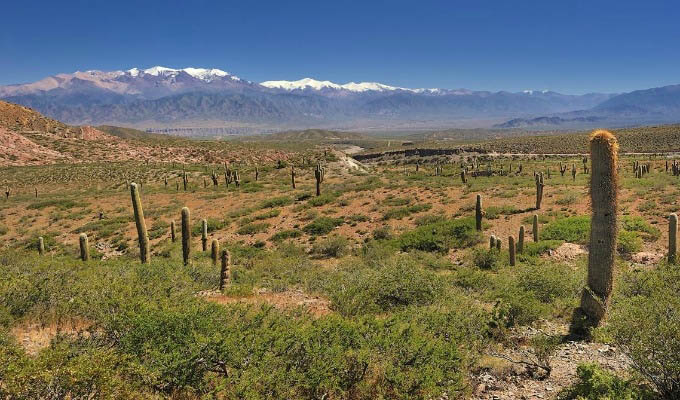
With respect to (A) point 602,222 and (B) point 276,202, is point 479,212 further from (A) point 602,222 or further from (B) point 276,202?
(B) point 276,202

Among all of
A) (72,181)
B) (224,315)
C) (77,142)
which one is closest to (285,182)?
(72,181)

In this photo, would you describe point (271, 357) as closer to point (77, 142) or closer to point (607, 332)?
point (607, 332)

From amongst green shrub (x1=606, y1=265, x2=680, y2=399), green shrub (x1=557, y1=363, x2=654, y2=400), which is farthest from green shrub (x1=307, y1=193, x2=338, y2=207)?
green shrub (x1=557, y1=363, x2=654, y2=400)

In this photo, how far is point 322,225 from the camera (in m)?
23.8

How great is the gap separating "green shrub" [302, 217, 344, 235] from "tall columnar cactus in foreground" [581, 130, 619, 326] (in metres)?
15.6

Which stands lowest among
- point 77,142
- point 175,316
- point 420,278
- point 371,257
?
point 371,257

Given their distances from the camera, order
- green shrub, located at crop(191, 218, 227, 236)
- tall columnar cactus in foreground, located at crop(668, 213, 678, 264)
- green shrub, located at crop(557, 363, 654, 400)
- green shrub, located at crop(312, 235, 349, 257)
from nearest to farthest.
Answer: green shrub, located at crop(557, 363, 654, 400), tall columnar cactus in foreground, located at crop(668, 213, 678, 264), green shrub, located at crop(312, 235, 349, 257), green shrub, located at crop(191, 218, 227, 236)

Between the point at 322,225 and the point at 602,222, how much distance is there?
16392 millimetres

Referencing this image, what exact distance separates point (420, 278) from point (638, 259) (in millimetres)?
9531

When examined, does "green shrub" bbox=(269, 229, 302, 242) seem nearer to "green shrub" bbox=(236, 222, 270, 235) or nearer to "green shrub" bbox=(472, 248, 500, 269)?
"green shrub" bbox=(236, 222, 270, 235)

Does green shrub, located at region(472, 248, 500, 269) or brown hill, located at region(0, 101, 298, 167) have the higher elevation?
brown hill, located at region(0, 101, 298, 167)

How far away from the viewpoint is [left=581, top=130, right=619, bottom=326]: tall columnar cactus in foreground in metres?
8.70

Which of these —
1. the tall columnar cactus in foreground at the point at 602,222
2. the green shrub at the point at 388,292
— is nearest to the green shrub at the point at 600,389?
the tall columnar cactus in foreground at the point at 602,222

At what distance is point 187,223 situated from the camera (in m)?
15.7
